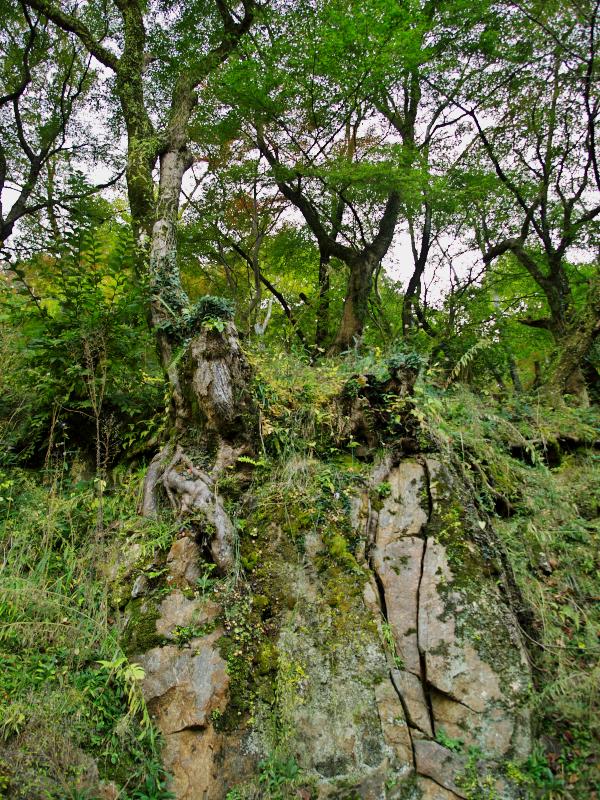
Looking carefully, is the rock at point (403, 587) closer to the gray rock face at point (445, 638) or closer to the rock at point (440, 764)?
the gray rock face at point (445, 638)

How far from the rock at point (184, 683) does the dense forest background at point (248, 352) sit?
Answer: 0.11m

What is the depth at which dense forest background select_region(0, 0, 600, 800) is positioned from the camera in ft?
9.71

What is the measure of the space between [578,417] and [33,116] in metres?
14.0

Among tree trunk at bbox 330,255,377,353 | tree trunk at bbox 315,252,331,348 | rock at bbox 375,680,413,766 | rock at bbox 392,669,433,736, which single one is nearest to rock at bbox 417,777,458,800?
rock at bbox 375,680,413,766

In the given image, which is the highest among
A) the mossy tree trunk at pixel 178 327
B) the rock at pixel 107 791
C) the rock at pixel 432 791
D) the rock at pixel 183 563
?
the mossy tree trunk at pixel 178 327

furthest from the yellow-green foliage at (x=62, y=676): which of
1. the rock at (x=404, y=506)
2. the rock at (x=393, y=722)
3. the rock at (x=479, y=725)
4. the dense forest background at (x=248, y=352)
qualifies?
the rock at (x=404, y=506)

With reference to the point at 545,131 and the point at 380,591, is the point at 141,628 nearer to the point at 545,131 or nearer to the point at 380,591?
the point at 380,591

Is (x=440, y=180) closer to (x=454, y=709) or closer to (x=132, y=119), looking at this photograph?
(x=132, y=119)

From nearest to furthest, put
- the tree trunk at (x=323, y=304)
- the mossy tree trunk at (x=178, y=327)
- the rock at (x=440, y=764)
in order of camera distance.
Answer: the rock at (x=440, y=764) → the mossy tree trunk at (x=178, y=327) → the tree trunk at (x=323, y=304)

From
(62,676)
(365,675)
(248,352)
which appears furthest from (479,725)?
(248,352)

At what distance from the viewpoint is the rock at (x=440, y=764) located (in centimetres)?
274

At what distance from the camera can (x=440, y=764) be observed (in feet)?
9.22

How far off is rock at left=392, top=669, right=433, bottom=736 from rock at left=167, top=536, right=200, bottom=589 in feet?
5.48

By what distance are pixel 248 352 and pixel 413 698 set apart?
381 centimetres
